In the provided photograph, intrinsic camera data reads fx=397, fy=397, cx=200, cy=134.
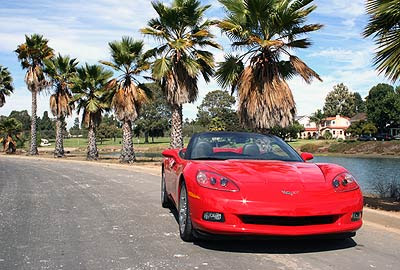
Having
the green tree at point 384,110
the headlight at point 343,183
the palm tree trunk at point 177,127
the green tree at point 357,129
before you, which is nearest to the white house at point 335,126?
the green tree at point 384,110

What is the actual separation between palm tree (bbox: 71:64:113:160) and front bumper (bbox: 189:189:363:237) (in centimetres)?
2514

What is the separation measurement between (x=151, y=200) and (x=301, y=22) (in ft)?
27.0

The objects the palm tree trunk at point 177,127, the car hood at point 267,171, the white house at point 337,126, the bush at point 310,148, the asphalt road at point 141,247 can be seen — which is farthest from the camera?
the white house at point 337,126

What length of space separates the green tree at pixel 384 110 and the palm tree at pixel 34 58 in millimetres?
60852

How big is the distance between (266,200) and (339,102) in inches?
4478

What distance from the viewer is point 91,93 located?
95.9 ft

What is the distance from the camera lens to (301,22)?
13.2 metres

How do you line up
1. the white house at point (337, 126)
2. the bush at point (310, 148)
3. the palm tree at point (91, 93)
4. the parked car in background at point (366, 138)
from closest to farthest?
the palm tree at point (91, 93) → the bush at point (310, 148) → the parked car in background at point (366, 138) → the white house at point (337, 126)

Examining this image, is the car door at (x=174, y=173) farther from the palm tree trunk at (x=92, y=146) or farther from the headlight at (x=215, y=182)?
the palm tree trunk at (x=92, y=146)

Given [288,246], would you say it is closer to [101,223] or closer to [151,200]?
[101,223]

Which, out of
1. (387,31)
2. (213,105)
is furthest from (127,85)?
(213,105)

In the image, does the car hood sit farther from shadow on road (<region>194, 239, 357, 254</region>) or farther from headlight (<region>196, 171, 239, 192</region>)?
shadow on road (<region>194, 239, 357, 254</region>)

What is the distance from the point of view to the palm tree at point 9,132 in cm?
4206

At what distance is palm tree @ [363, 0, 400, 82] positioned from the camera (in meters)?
7.02
